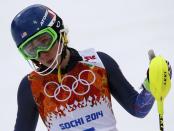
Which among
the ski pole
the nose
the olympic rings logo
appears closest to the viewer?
the ski pole

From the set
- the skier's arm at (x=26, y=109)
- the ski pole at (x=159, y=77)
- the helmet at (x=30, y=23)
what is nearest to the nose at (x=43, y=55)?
the helmet at (x=30, y=23)

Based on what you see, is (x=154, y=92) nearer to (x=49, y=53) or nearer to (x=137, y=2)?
(x=49, y=53)

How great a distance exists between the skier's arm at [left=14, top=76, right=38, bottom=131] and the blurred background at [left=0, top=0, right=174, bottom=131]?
1514 millimetres

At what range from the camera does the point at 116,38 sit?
21.3ft

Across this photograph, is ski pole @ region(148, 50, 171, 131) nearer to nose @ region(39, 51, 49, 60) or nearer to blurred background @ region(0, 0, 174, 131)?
nose @ region(39, 51, 49, 60)

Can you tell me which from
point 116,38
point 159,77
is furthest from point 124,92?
point 116,38

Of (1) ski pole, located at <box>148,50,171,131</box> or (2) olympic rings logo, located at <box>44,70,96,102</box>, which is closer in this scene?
(1) ski pole, located at <box>148,50,171,131</box>

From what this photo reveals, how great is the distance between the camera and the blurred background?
14.7 ft

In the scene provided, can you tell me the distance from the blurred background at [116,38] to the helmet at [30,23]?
5.56 ft

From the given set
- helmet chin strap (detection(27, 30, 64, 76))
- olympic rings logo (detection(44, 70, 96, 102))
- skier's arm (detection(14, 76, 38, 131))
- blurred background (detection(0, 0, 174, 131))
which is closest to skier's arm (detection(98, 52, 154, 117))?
olympic rings logo (detection(44, 70, 96, 102))

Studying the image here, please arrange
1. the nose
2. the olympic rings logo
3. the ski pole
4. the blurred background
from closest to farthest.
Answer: the ski pole < the nose < the olympic rings logo < the blurred background

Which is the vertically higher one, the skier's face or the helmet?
the helmet

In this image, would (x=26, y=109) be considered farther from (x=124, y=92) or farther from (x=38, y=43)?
(x=124, y=92)

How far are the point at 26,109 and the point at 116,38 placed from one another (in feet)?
12.8
